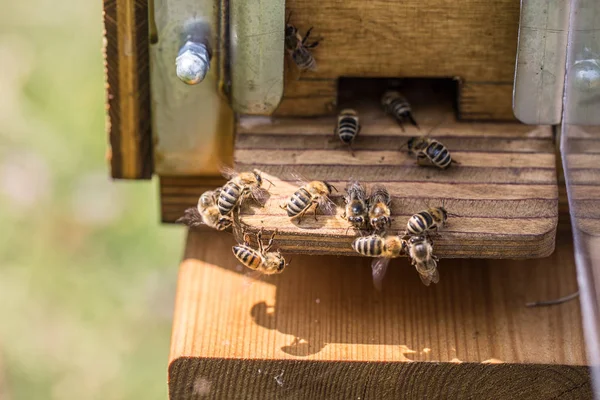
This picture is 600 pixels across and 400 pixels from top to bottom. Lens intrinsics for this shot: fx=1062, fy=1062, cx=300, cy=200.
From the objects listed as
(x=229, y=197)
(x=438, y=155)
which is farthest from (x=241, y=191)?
(x=438, y=155)

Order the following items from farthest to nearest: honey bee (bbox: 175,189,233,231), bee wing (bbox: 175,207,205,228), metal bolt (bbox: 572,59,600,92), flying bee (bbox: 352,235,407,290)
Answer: bee wing (bbox: 175,207,205,228) < honey bee (bbox: 175,189,233,231) < metal bolt (bbox: 572,59,600,92) < flying bee (bbox: 352,235,407,290)

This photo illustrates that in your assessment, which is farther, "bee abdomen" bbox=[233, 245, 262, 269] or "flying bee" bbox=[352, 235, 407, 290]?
"bee abdomen" bbox=[233, 245, 262, 269]

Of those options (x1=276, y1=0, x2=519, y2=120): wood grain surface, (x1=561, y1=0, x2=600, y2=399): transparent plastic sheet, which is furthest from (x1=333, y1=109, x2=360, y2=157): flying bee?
(x1=561, y1=0, x2=600, y2=399): transparent plastic sheet

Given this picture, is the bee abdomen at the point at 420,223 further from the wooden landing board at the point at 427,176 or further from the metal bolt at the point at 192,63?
the metal bolt at the point at 192,63

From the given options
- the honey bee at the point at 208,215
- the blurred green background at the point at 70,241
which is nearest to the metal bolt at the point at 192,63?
the honey bee at the point at 208,215

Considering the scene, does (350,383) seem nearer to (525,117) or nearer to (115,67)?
(525,117)

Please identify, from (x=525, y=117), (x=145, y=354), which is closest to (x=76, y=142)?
(x=145, y=354)

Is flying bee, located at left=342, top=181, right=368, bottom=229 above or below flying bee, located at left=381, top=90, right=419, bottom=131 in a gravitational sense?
below

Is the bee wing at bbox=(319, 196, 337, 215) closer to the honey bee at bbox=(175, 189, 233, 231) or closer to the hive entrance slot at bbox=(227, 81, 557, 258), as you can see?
the hive entrance slot at bbox=(227, 81, 557, 258)
